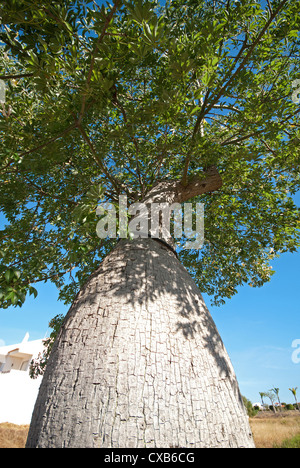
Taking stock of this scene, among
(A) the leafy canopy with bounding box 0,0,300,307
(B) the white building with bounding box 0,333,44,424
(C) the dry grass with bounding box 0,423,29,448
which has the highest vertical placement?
(A) the leafy canopy with bounding box 0,0,300,307

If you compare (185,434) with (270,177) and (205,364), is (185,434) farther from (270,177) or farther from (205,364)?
(270,177)

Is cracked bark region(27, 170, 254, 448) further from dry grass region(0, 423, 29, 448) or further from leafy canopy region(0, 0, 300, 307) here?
dry grass region(0, 423, 29, 448)

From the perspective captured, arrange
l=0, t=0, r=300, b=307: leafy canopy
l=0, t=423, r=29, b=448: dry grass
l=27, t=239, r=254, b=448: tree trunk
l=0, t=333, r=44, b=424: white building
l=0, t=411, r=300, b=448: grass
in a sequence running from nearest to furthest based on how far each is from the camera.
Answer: l=27, t=239, r=254, b=448: tree trunk, l=0, t=0, r=300, b=307: leafy canopy, l=0, t=423, r=29, b=448: dry grass, l=0, t=411, r=300, b=448: grass, l=0, t=333, r=44, b=424: white building

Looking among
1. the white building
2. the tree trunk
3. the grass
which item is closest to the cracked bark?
the tree trunk

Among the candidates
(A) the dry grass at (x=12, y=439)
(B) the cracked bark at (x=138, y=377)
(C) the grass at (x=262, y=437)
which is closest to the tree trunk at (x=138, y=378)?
(B) the cracked bark at (x=138, y=377)

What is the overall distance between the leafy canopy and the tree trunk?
664 mm

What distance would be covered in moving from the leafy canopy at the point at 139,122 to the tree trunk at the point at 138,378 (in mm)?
664

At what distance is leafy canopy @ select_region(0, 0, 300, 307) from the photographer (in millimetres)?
2287

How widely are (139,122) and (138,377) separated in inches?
121

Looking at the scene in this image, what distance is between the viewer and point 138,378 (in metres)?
1.65

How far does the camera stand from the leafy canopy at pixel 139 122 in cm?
229

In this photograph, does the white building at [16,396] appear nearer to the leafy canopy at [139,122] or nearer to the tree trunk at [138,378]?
the leafy canopy at [139,122]

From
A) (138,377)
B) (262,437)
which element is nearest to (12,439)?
(138,377)

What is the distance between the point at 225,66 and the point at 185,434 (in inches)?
180
